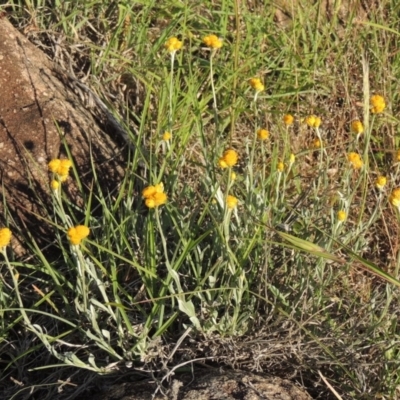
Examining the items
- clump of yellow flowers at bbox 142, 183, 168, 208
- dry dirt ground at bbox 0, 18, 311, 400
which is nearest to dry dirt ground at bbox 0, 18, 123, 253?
dry dirt ground at bbox 0, 18, 311, 400

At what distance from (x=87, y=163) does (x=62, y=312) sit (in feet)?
1.80

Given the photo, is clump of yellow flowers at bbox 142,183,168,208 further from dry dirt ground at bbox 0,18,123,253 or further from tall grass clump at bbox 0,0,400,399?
dry dirt ground at bbox 0,18,123,253

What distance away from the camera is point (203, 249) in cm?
187

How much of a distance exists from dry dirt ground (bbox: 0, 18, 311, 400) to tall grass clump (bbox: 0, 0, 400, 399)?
74mm

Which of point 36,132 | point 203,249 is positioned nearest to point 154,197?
point 203,249

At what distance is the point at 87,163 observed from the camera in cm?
221

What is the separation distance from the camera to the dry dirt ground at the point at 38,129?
2.09 meters

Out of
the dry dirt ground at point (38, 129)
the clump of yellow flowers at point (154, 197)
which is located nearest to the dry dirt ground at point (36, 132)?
the dry dirt ground at point (38, 129)

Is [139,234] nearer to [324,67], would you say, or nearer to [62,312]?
[62,312]

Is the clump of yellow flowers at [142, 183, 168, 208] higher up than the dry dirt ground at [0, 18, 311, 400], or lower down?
higher up

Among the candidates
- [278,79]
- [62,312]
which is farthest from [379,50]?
[62,312]

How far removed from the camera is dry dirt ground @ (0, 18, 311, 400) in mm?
2094

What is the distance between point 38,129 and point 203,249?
71cm

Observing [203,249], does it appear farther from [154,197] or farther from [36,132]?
[36,132]
